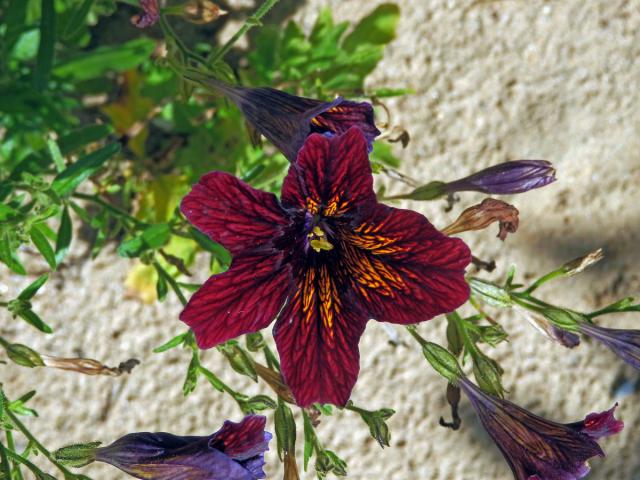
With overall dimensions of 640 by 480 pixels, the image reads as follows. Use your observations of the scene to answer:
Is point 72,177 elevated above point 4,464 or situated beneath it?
elevated above

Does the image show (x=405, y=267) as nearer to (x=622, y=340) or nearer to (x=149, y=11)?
(x=622, y=340)

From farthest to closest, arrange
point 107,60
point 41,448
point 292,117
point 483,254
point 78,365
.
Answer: point 483,254, point 107,60, point 78,365, point 41,448, point 292,117

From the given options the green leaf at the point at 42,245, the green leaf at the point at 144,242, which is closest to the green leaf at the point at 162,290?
the green leaf at the point at 144,242

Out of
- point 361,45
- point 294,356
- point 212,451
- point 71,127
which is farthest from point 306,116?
point 71,127

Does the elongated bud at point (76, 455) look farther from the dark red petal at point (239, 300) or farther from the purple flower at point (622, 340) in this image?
the purple flower at point (622, 340)

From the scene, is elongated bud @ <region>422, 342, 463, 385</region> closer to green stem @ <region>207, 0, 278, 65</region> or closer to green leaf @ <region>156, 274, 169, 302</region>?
green leaf @ <region>156, 274, 169, 302</region>

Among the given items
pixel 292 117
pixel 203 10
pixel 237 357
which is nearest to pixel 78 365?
pixel 237 357

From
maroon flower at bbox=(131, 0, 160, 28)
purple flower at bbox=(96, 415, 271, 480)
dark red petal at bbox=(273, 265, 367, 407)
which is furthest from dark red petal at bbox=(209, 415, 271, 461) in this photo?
maroon flower at bbox=(131, 0, 160, 28)
